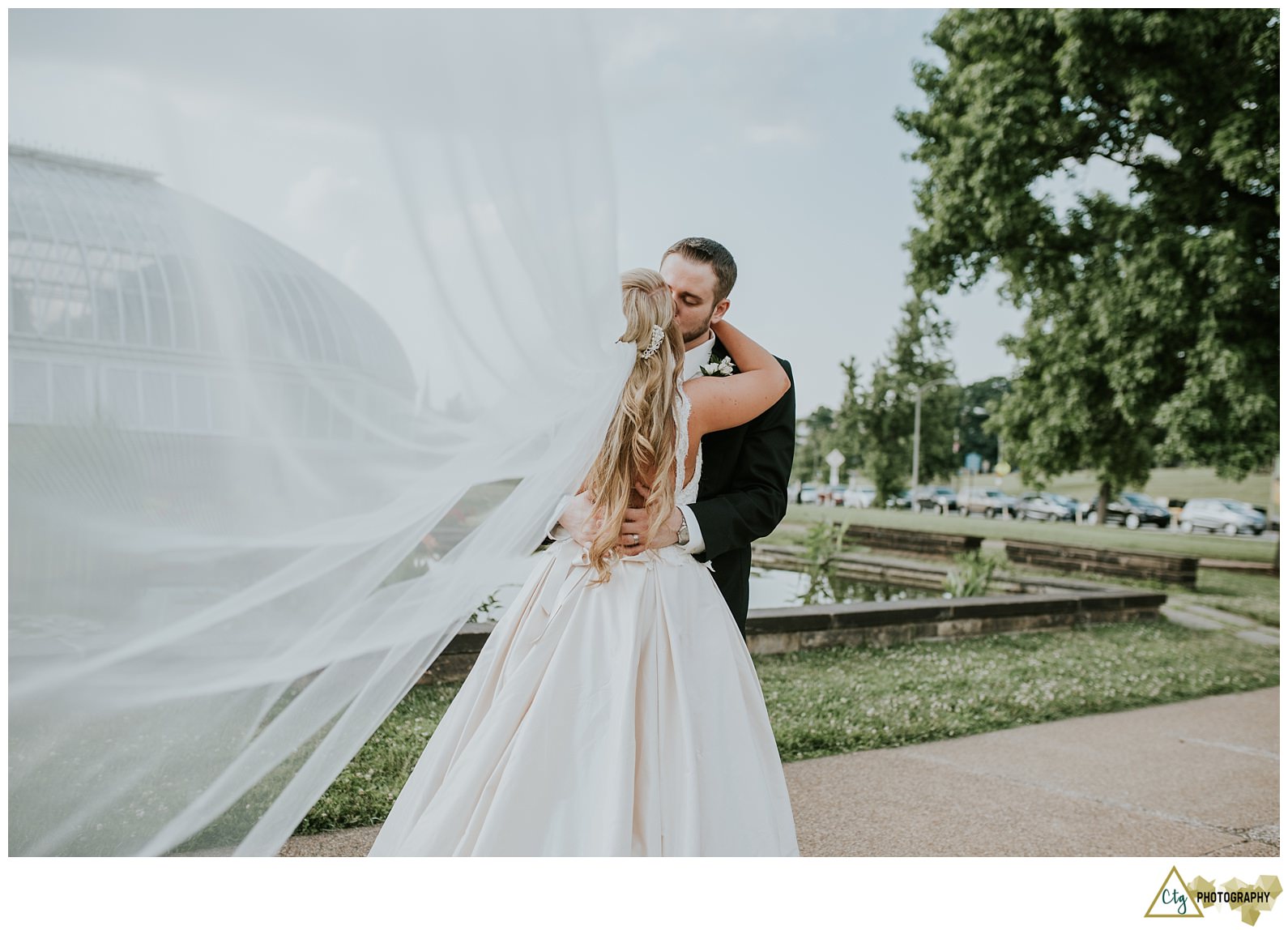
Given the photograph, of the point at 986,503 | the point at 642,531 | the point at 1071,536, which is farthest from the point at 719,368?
the point at 986,503

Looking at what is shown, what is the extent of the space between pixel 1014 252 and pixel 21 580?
1347 cm

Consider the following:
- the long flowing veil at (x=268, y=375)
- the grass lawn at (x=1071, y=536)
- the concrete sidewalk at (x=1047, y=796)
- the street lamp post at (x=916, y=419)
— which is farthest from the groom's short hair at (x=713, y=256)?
the street lamp post at (x=916, y=419)

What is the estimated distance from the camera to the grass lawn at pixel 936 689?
13.4ft

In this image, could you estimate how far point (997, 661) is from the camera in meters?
6.98

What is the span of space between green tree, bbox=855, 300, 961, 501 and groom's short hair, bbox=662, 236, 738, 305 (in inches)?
1503

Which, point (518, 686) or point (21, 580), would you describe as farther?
point (518, 686)

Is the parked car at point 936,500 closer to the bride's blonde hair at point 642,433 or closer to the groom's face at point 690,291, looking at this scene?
the groom's face at point 690,291

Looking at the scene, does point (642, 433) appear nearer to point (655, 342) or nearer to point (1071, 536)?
point (655, 342)

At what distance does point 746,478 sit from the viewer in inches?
106

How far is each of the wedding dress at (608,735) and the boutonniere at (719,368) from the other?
0.83ft

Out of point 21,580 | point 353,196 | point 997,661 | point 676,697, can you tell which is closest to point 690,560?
point 676,697

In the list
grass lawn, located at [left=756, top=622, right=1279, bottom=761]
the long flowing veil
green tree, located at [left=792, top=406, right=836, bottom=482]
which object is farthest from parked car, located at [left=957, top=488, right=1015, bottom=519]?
the long flowing veil

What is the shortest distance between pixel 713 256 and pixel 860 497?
43.4m

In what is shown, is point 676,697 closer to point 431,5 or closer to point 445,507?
point 445,507
